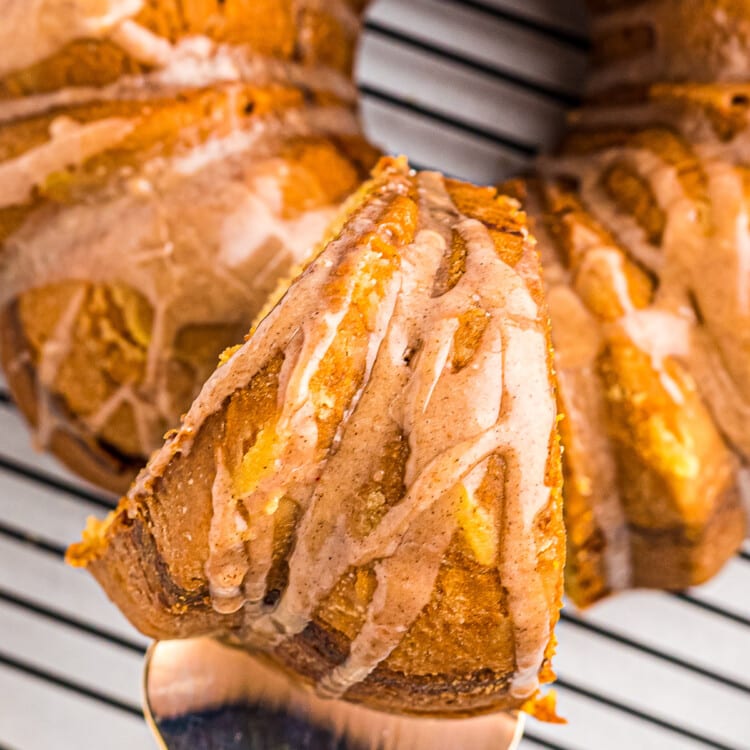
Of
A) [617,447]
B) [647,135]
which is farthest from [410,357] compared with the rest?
[647,135]

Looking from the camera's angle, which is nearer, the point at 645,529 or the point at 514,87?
the point at 645,529

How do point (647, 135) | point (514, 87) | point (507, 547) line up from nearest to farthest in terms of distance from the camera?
point (507, 547)
point (647, 135)
point (514, 87)

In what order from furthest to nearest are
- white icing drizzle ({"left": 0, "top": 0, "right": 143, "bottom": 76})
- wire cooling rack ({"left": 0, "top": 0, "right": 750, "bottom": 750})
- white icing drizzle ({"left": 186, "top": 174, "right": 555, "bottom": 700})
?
wire cooling rack ({"left": 0, "top": 0, "right": 750, "bottom": 750}) < white icing drizzle ({"left": 0, "top": 0, "right": 143, "bottom": 76}) < white icing drizzle ({"left": 186, "top": 174, "right": 555, "bottom": 700})

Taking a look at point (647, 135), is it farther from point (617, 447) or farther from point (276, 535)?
point (276, 535)

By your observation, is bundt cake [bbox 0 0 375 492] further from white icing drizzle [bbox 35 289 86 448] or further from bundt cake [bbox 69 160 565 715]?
bundt cake [bbox 69 160 565 715]

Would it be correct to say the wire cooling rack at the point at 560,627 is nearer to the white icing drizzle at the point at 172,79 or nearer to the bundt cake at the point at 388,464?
the white icing drizzle at the point at 172,79

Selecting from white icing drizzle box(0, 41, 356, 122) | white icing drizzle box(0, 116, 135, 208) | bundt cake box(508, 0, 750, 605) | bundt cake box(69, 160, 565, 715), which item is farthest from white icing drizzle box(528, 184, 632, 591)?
white icing drizzle box(0, 116, 135, 208)

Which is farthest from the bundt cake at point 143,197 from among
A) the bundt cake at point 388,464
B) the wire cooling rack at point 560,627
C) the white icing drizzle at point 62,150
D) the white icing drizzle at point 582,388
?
the wire cooling rack at point 560,627

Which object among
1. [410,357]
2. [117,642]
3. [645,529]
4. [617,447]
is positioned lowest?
[117,642]
